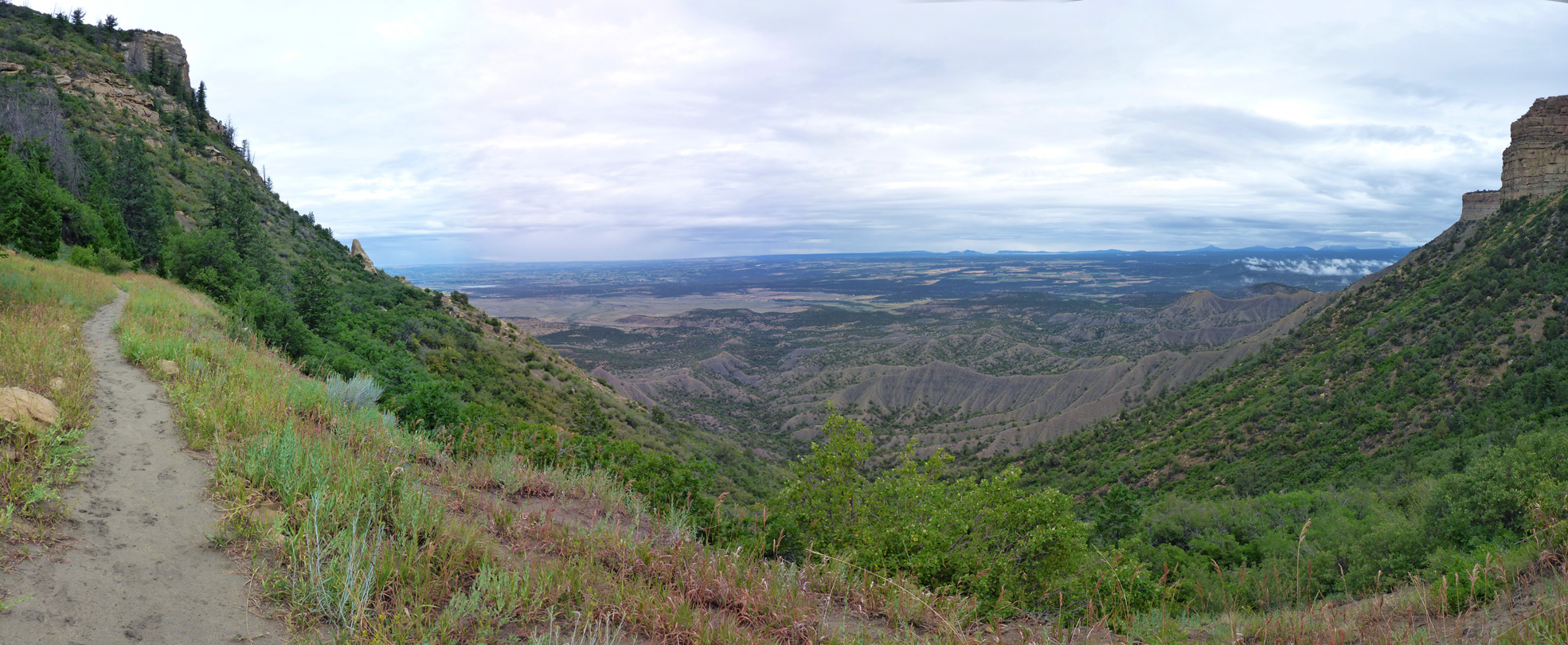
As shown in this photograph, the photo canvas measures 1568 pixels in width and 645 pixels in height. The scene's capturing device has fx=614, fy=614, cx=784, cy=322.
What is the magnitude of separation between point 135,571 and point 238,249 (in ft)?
141

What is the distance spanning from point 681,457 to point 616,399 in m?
14.9

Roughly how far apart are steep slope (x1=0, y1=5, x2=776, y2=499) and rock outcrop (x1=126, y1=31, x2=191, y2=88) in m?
0.21

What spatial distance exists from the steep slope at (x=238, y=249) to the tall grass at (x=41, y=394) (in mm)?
3283

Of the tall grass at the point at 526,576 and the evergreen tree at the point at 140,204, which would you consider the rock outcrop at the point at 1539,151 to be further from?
the evergreen tree at the point at 140,204

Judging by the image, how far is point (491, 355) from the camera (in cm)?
4231

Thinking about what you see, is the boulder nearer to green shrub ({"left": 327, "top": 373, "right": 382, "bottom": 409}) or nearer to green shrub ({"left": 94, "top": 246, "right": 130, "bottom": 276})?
green shrub ({"left": 327, "top": 373, "right": 382, "bottom": 409})

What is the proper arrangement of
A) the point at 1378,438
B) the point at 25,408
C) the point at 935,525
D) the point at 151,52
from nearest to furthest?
the point at 25,408 → the point at 935,525 → the point at 1378,438 → the point at 151,52

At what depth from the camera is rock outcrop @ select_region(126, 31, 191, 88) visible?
68.3m

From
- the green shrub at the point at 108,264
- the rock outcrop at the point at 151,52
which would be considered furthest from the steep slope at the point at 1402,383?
the rock outcrop at the point at 151,52

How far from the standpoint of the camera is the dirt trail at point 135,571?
3.27 metres

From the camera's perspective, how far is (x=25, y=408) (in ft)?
17.1

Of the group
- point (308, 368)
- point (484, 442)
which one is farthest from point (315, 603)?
point (308, 368)

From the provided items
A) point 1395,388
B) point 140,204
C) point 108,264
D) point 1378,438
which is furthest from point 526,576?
point 140,204

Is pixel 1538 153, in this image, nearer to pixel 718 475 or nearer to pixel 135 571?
pixel 718 475
